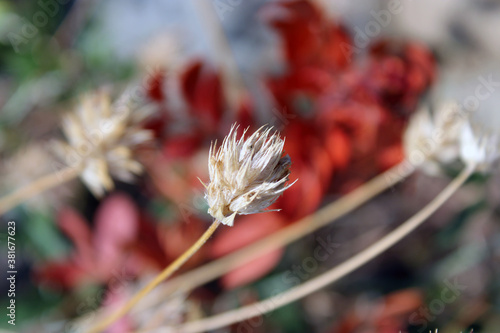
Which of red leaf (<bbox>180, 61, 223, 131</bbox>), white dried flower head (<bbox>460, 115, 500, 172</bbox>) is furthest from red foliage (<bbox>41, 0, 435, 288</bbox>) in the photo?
white dried flower head (<bbox>460, 115, 500, 172</bbox>)

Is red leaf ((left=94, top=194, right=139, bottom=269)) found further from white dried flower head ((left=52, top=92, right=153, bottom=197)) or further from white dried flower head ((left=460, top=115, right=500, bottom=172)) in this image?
white dried flower head ((left=460, top=115, right=500, bottom=172))

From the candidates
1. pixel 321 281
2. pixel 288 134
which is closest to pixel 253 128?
pixel 288 134

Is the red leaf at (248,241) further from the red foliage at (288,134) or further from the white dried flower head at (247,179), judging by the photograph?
the white dried flower head at (247,179)

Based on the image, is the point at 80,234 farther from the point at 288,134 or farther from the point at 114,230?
the point at 288,134

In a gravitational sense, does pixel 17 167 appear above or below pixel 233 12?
below

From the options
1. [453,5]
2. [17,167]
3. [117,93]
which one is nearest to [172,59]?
[117,93]

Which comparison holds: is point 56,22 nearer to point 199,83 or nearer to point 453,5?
point 199,83

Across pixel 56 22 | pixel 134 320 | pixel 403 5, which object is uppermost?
pixel 403 5
